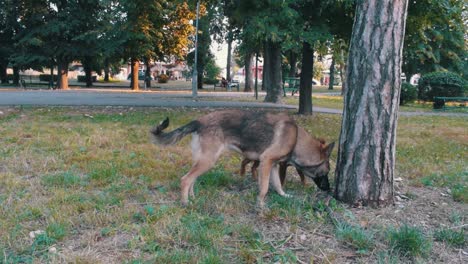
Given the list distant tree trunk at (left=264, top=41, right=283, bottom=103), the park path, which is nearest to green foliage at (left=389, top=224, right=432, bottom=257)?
the park path

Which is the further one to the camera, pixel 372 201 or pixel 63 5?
pixel 63 5

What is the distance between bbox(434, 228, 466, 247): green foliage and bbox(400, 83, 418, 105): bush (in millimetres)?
21544

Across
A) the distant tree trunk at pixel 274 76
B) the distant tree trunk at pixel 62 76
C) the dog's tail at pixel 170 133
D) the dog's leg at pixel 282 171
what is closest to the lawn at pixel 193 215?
the dog's leg at pixel 282 171

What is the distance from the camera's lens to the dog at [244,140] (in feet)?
16.0

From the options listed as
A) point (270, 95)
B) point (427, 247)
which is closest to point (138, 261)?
point (427, 247)

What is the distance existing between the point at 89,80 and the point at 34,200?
3942 centimetres

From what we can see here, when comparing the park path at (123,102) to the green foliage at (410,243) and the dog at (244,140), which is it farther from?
the green foliage at (410,243)

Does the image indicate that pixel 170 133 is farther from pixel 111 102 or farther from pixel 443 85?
pixel 443 85

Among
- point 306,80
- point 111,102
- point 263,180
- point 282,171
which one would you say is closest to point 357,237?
point 263,180

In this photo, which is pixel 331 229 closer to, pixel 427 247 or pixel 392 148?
pixel 427 247

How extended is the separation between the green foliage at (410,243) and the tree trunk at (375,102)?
1.06m

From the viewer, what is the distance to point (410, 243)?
12.1 feet

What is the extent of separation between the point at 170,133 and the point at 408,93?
22.0 meters

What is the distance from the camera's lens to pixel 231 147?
16.3 feet
